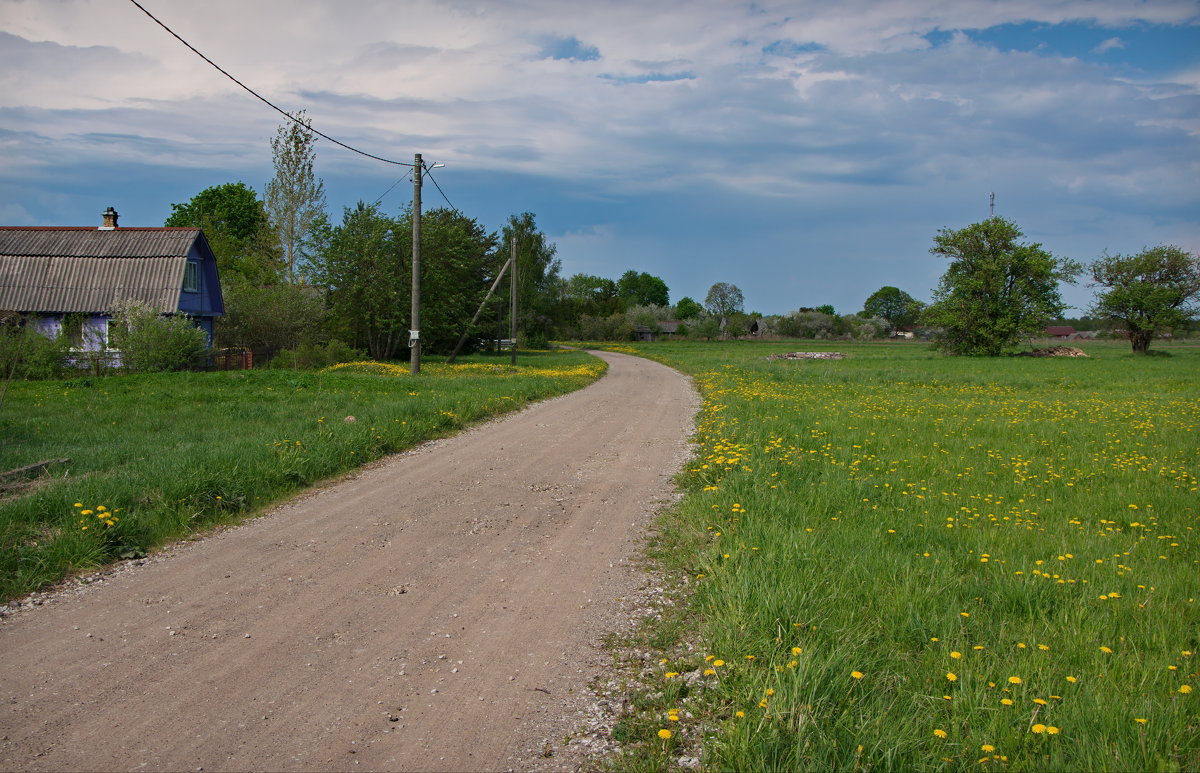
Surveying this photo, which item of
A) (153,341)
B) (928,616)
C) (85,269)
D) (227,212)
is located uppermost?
(227,212)

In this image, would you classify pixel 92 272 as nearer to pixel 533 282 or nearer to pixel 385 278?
pixel 385 278

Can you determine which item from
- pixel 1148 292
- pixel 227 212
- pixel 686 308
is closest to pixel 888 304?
pixel 686 308

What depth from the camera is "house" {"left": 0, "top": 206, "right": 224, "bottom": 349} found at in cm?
3275

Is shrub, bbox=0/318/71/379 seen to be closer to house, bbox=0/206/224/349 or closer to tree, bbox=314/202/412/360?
house, bbox=0/206/224/349

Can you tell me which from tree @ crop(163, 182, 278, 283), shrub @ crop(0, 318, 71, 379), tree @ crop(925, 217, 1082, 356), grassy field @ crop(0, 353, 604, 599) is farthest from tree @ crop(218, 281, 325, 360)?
tree @ crop(925, 217, 1082, 356)

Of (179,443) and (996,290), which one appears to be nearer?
(179,443)

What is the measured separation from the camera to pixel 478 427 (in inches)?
599

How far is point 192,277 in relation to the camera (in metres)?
35.8

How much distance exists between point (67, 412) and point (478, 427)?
27.6 feet

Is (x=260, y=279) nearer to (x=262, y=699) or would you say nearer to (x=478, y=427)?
(x=478, y=427)

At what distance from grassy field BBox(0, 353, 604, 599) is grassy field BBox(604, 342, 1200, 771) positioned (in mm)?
5036

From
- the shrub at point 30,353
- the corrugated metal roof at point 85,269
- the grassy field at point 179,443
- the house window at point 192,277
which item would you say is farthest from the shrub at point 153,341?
the house window at point 192,277

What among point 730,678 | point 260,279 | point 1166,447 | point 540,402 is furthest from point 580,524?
point 260,279

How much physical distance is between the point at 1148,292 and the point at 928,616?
72985 mm
